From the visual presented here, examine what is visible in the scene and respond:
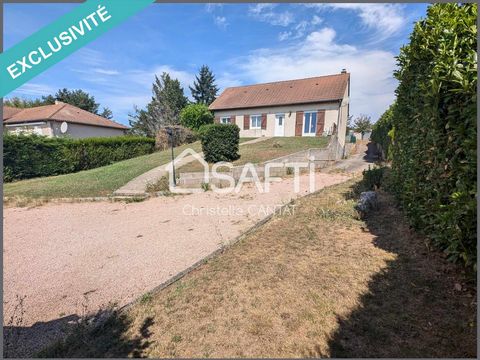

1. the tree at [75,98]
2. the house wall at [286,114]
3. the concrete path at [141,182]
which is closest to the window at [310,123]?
the house wall at [286,114]

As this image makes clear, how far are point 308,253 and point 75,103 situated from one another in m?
55.8

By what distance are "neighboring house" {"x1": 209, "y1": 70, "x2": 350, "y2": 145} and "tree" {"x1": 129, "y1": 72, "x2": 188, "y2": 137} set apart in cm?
1761

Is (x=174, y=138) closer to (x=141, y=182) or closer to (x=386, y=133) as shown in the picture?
(x=141, y=182)

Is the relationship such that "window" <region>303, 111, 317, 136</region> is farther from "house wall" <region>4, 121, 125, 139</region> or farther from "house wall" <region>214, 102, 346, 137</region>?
"house wall" <region>4, 121, 125, 139</region>

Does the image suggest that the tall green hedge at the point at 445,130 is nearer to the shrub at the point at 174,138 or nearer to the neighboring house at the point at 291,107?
the neighboring house at the point at 291,107

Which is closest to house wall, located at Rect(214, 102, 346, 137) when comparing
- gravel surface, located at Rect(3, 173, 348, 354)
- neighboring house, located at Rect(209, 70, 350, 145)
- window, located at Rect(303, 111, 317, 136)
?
Result: neighboring house, located at Rect(209, 70, 350, 145)

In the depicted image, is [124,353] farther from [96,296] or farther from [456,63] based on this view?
[456,63]

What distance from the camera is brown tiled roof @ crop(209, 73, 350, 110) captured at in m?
23.4

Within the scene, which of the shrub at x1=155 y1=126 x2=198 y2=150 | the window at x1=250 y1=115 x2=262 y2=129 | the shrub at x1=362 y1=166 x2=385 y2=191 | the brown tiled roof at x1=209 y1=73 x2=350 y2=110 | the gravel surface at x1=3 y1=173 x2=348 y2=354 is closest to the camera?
the gravel surface at x1=3 y1=173 x2=348 y2=354

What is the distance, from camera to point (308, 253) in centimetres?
420

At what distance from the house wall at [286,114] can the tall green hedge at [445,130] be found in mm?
18667

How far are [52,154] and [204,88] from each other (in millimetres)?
40161

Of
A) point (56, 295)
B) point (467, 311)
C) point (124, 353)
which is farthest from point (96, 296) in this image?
point (467, 311)

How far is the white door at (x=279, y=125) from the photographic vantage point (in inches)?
998
